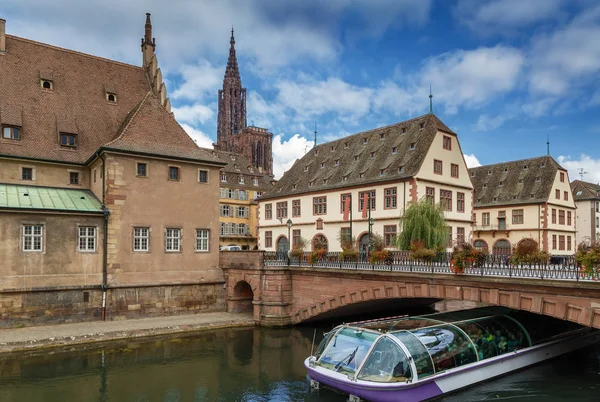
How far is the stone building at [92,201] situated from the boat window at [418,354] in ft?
54.5

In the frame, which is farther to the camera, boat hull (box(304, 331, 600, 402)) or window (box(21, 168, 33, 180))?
window (box(21, 168, 33, 180))

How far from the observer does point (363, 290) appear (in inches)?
863

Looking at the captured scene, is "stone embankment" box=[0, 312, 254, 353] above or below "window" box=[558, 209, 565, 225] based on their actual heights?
below

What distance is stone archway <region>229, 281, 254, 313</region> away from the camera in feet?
96.1

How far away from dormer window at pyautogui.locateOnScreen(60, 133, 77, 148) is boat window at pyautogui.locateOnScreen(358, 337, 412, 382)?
22.8 metres

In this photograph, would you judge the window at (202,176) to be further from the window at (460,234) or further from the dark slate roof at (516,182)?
the dark slate roof at (516,182)

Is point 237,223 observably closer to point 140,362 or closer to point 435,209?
point 435,209

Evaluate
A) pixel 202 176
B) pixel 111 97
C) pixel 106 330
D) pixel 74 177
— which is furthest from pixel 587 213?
pixel 106 330

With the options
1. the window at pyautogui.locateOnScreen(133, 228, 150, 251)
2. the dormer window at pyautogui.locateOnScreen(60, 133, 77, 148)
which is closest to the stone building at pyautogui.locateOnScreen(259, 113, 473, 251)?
the window at pyautogui.locateOnScreen(133, 228, 150, 251)

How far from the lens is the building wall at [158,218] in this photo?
26.3m

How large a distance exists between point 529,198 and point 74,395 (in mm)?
45377

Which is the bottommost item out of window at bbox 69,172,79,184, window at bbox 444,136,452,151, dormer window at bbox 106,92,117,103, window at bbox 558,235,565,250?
window at bbox 558,235,565,250

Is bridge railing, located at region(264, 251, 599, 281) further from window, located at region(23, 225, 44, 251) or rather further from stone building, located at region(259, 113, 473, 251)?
window, located at region(23, 225, 44, 251)

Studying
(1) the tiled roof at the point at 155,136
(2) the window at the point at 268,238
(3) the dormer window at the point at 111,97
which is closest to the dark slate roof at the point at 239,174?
(2) the window at the point at 268,238
